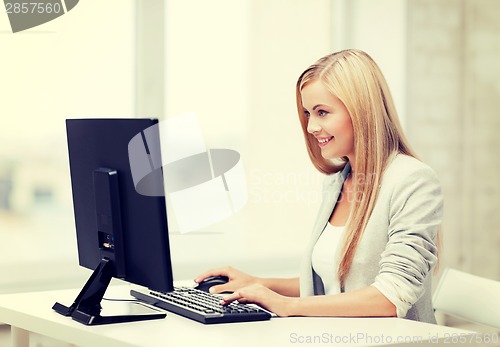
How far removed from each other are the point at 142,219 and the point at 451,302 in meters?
0.99

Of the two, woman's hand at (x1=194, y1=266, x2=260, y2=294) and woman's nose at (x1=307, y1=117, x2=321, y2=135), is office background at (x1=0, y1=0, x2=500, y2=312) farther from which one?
woman's nose at (x1=307, y1=117, x2=321, y2=135)

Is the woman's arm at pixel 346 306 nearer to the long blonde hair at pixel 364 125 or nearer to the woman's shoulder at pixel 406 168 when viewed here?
the long blonde hair at pixel 364 125

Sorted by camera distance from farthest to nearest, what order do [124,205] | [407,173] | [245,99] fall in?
1. [245,99]
2. [407,173]
3. [124,205]

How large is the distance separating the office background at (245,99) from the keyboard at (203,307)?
1159 millimetres

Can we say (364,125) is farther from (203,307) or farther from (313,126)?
(203,307)

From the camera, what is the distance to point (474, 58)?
161 inches

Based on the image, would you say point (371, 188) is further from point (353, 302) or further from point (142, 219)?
point (142, 219)

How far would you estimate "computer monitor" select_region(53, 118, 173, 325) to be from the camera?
1.67 m

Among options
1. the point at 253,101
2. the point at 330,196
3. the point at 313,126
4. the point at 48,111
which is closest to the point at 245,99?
the point at 253,101

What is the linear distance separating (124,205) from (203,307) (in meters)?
0.30

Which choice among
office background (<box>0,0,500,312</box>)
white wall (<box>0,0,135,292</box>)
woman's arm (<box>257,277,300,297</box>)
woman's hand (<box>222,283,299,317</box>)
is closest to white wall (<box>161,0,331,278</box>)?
office background (<box>0,0,500,312</box>)

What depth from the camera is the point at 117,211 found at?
1790 millimetres

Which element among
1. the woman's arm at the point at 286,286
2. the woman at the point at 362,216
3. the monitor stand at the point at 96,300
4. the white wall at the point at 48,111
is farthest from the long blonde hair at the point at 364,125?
the white wall at the point at 48,111

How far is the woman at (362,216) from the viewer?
1.86 meters
